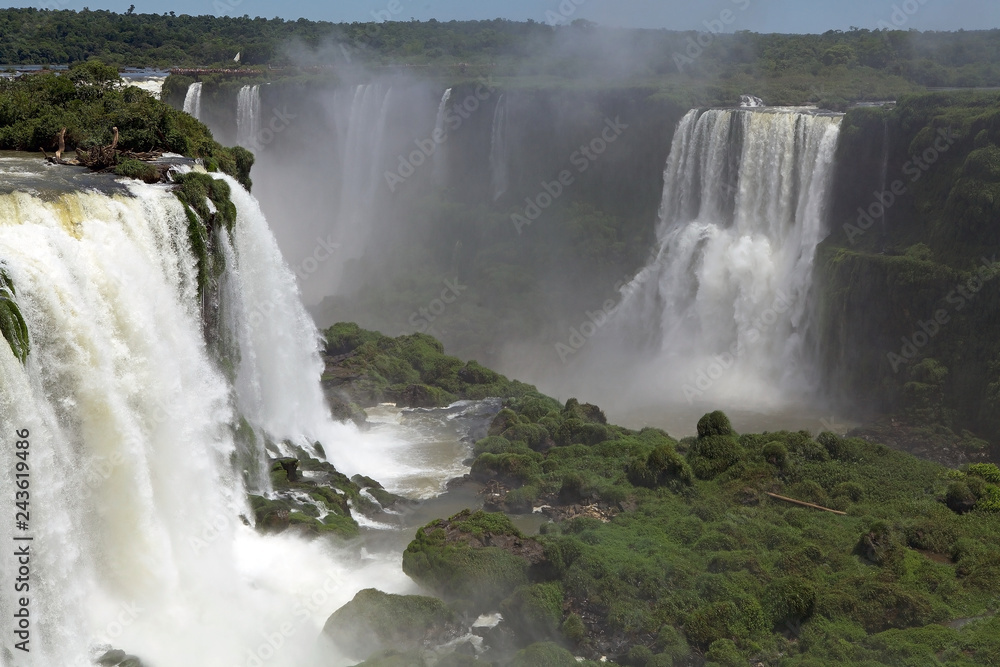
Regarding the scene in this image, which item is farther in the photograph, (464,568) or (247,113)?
(247,113)

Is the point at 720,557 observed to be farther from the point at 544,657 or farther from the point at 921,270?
the point at 921,270

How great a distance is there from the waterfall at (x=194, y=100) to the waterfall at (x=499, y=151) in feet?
48.0

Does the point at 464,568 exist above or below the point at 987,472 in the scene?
below

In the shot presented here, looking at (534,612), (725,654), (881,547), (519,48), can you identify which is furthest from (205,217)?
(519,48)

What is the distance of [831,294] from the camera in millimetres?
32188

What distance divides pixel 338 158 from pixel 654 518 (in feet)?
111

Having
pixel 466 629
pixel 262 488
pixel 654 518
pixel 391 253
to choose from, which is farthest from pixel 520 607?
pixel 391 253

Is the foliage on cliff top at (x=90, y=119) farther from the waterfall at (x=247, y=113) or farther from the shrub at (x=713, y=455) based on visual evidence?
the waterfall at (x=247, y=113)

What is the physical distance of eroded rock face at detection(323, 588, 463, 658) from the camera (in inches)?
638

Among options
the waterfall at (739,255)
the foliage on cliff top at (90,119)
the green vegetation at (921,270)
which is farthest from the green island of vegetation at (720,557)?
the foliage on cliff top at (90,119)

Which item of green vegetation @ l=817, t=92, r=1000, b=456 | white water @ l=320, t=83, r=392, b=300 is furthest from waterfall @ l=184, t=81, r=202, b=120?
green vegetation @ l=817, t=92, r=1000, b=456

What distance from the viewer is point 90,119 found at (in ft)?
81.8

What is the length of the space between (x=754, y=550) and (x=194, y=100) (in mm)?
38404

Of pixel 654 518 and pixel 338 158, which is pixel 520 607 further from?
pixel 338 158
